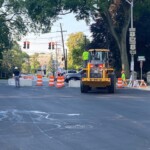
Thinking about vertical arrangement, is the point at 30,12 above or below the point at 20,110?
above

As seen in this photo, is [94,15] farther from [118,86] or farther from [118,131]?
[118,131]

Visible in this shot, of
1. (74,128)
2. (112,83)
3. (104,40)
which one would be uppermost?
(104,40)

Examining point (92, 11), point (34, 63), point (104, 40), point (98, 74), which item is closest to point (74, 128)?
point (98, 74)

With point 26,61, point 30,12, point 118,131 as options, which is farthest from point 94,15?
point 26,61

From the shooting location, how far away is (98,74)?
32.4 m

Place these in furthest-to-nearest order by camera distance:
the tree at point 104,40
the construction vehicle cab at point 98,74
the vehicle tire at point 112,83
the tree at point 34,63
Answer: the tree at point 34,63 → the tree at point 104,40 → the vehicle tire at point 112,83 → the construction vehicle cab at point 98,74

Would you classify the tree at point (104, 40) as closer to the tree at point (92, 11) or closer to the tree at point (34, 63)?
the tree at point (92, 11)

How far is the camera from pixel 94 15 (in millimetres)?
53125

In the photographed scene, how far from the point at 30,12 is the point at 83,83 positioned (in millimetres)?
21508

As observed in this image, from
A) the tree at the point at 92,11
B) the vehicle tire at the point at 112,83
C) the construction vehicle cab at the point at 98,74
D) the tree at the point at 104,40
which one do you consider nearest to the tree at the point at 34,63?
the tree at the point at 104,40

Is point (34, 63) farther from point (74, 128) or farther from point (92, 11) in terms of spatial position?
point (74, 128)

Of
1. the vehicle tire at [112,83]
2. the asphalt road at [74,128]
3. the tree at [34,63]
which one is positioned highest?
the tree at [34,63]

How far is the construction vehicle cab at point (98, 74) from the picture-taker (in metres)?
32.2

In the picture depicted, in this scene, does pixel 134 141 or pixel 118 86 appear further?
pixel 118 86
